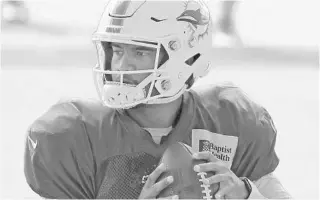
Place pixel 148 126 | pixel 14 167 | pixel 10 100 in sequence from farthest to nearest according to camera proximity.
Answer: pixel 10 100
pixel 14 167
pixel 148 126

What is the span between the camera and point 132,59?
1.83 meters

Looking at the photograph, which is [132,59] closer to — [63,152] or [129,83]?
[129,83]

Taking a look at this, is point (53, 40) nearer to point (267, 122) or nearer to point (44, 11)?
point (44, 11)

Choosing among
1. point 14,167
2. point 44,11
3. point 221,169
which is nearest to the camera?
point 221,169

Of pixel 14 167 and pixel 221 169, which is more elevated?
pixel 221 169

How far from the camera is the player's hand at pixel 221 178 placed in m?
1.75

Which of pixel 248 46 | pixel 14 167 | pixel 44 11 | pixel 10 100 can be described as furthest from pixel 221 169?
pixel 44 11

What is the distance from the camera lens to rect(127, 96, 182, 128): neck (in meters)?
1.90

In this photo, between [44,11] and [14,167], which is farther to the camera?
[44,11]

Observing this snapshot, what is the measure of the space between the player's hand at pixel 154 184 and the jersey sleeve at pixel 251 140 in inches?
10.8

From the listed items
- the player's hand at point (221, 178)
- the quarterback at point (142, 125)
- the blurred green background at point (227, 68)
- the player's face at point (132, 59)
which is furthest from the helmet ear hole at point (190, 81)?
the blurred green background at point (227, 68)

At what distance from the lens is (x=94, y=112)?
6.15 ft

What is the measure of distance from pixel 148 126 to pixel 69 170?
0.68 feet

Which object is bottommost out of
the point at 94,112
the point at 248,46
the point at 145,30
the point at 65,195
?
the point at 248,46
